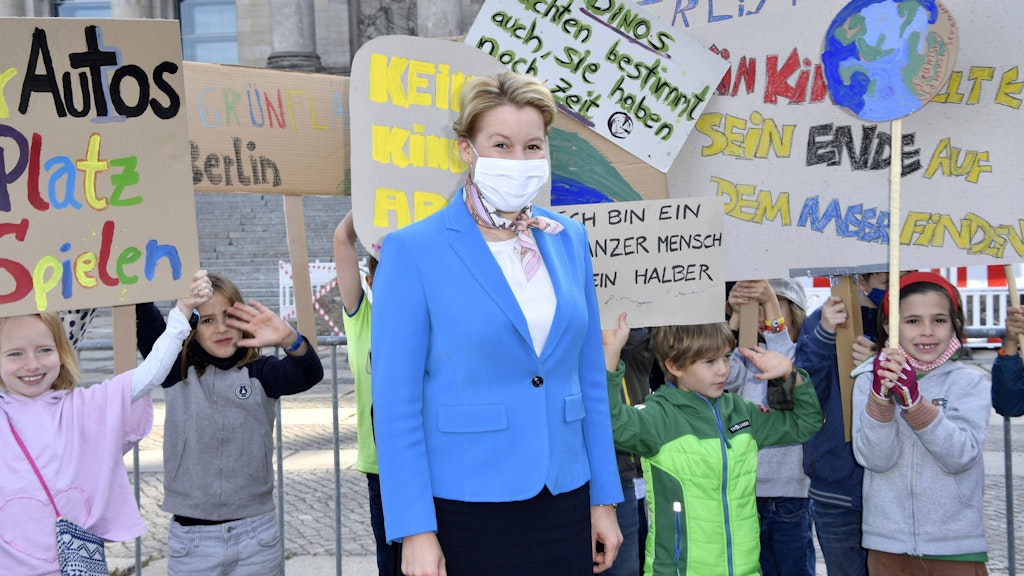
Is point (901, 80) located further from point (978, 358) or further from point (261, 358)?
point (978, 358)

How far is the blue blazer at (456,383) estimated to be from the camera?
2.46 meters

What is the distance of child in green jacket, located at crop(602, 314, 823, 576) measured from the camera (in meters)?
3.36

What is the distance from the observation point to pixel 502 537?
2.51m

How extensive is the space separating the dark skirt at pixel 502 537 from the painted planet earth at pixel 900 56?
1664 millimetres

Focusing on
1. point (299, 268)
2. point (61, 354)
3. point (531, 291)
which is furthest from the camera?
point (299, 268)

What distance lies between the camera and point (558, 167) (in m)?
3.77

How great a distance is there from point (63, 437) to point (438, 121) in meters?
1.45

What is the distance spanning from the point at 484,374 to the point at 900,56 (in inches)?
69.3

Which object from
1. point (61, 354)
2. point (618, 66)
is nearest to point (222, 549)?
point (61, 354)

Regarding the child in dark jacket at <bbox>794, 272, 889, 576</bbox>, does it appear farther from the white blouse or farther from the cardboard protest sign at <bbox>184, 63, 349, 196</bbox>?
the cardboard protest sign at <bbox>184, 63, 349, 196</bbox>

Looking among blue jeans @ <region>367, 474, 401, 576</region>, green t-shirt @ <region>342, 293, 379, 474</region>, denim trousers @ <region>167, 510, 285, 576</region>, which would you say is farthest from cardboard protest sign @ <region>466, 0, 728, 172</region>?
denim trousers @ <region>167, 510, 285, 576</region>

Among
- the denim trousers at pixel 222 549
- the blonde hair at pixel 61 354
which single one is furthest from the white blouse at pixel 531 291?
the denim trousers at pixel 222 549

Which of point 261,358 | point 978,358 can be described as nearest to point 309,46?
point 978,358

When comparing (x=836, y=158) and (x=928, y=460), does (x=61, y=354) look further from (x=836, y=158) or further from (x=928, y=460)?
(x=928, y=460)
